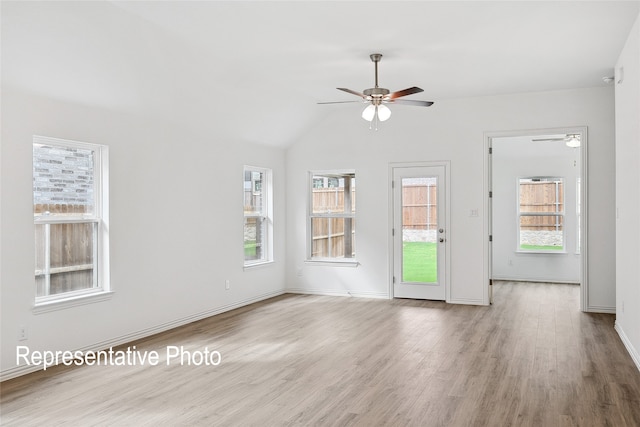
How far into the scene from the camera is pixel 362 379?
13.8 ft

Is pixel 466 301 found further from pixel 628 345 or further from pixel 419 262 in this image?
pixel 628 345

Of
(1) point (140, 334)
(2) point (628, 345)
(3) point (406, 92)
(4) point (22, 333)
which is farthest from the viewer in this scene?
(1) point (140, 334)

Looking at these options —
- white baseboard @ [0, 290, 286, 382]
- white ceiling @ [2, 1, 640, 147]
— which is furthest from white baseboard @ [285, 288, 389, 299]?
white ceiling @ [2, 1, 640, 147]

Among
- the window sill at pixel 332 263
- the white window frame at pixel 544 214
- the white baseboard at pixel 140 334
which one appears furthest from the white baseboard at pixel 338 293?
the white window frame at pixel 544 214

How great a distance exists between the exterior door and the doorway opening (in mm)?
2362

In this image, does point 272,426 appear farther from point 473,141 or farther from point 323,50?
point 473,141

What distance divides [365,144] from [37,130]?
4.84 metres

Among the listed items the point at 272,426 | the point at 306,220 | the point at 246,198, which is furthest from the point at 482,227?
the point at 272,426

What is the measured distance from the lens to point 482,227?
7.45 meters

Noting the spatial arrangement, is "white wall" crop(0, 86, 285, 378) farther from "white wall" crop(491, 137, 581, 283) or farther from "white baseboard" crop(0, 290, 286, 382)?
"white wall" crop(491, 137, 581, 283)

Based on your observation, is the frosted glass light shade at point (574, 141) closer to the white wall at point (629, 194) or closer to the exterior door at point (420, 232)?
the exterior door at point (420, 232)

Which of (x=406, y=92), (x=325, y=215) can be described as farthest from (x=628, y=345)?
(x=325, y=215)

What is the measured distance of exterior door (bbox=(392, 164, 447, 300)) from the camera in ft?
25.3

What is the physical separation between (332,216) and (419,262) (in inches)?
62.6
